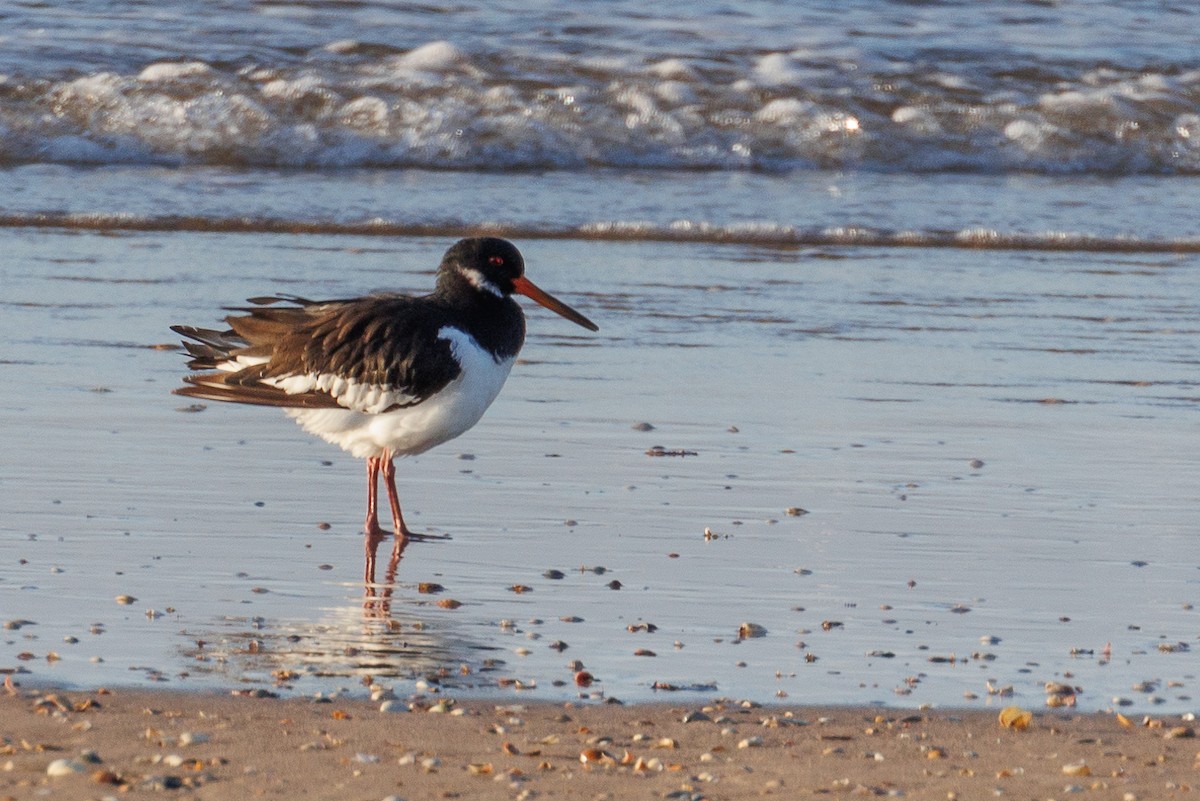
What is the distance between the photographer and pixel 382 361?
5465 mm

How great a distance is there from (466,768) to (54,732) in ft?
2.36

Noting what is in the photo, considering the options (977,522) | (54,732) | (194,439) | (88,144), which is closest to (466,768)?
(54,732)

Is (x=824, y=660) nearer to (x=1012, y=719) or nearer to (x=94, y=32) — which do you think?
(x=1012, y=719)

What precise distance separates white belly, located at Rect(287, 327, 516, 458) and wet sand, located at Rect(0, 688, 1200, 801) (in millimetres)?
1921

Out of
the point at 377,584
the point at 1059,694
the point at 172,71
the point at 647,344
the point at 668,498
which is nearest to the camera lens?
the point at 1059,694

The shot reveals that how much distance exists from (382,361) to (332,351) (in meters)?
0.18

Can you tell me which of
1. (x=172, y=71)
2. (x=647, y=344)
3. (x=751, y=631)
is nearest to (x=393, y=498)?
(x=751, y=631)

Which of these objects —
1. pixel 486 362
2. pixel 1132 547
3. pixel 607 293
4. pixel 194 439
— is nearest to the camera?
pixel 1132 547

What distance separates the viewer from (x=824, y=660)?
396 cm

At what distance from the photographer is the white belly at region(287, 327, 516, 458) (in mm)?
5453

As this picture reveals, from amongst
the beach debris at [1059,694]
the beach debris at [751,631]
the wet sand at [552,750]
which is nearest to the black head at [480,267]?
the beach debris at [751,631]

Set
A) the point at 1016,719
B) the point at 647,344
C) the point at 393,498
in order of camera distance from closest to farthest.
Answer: the point at 1016,719 → the point at 393,498 → the point at 647,344

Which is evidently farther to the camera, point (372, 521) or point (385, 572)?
point (372, 521)

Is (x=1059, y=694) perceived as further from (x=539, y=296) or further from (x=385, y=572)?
(x=539, y=296)
